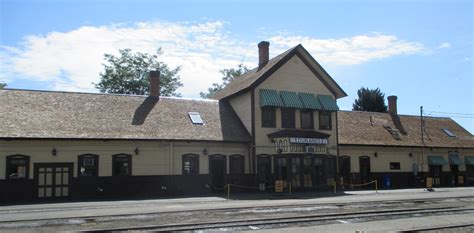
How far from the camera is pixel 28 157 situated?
78.9ft

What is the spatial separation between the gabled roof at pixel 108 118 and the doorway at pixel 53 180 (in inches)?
65.7

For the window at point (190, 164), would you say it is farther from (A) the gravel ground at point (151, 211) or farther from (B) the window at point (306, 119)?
(B) the window at point (306, 119)

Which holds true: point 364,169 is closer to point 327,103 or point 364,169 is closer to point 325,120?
point 325,120

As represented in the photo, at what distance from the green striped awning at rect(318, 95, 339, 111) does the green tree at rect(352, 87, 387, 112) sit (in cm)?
3148

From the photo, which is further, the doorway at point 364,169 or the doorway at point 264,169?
the doorway at point 364,169

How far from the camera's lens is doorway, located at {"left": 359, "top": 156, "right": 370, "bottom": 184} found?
1396 inches

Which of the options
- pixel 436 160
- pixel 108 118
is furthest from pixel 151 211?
pixel 436 160

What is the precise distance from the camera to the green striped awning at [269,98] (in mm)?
30422

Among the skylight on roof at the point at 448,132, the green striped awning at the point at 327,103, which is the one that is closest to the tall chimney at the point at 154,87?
the green striped awning at the point at 327,103

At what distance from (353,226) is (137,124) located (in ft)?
56.1

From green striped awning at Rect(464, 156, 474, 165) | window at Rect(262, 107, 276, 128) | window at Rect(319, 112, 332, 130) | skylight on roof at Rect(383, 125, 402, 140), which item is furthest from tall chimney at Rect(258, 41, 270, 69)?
green striped awning at Rect(464, 156, 474, 165)

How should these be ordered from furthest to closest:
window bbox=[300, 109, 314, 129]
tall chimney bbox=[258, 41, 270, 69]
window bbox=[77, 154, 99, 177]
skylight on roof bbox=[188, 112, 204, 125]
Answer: tall chimney bbox=[258, 41, 270, 69]
window bbox=[300, 109, 314, 129]
skylight on roof bbox=[188, 112, 204, 125]
window bbox=[77, 154, 99, 177]

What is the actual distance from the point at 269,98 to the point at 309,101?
339cm

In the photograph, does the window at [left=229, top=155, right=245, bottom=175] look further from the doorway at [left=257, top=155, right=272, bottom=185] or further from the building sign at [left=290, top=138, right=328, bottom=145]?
the building sign at [left=290, top=138, right=328, bottom=145]
